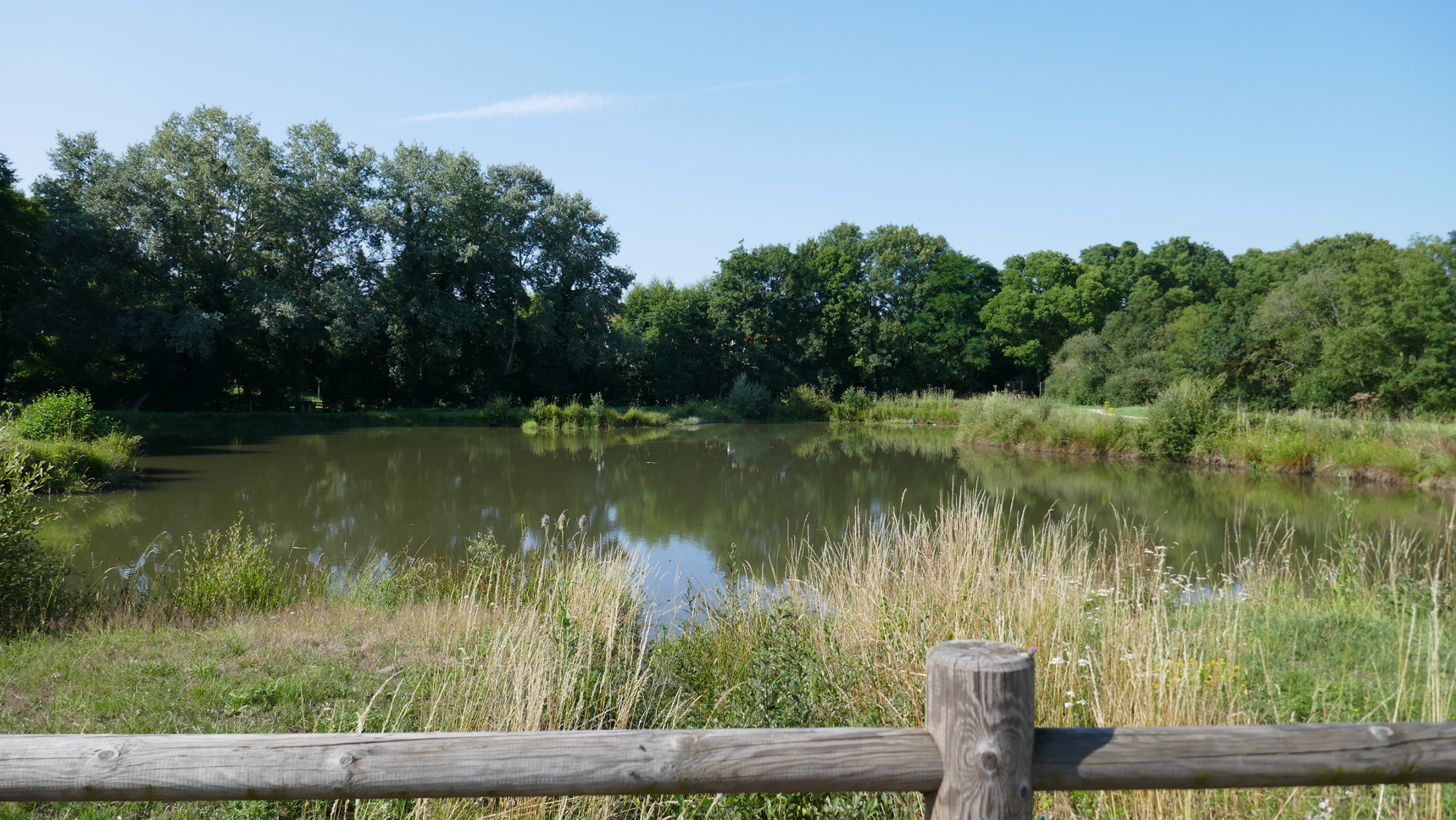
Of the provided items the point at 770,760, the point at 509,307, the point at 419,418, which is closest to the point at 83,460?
the point at 419,418

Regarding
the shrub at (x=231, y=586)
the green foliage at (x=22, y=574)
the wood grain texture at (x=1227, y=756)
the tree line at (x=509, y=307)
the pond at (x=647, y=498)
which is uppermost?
the tree line at (x=509, y=307)

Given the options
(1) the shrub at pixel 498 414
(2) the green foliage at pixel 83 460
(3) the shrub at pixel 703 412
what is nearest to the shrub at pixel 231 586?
(2) the green foliage at pixel 83 460

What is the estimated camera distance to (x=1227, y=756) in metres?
1.33

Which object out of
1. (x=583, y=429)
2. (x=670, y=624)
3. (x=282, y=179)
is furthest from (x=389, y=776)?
(x=282, y=179)

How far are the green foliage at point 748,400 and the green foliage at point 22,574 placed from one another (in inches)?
997

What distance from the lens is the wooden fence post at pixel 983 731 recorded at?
4.27 ft

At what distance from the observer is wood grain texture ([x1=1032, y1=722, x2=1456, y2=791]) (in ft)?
4.35

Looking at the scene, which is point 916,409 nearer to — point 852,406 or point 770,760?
point 852,406

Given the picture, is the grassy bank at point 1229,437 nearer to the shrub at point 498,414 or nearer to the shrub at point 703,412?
the shrub at point 703,412

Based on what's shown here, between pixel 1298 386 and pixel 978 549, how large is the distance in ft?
70.0

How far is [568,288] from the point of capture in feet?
96.1

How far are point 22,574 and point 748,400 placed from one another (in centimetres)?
2597

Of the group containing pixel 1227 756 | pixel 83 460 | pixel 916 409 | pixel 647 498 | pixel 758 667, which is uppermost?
pixel 1227 756

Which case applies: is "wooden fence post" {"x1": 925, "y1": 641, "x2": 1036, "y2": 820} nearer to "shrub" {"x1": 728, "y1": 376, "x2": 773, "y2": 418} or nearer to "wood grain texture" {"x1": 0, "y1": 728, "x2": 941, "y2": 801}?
"wood grain texture" {"x1": 0, "y1": 728, "x2": 941, "y2": 801}
